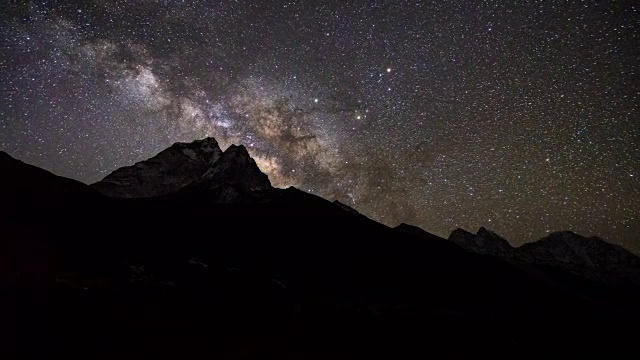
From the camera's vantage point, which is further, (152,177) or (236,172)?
(236,172)

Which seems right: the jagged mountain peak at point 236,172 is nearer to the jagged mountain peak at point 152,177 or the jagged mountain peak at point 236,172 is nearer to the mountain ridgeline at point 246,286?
the jagged mountain peak at point 152,177

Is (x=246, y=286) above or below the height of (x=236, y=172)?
below

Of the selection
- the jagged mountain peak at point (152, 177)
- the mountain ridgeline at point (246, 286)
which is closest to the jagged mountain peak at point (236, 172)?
the jagged mountain peak at point (152, 177)

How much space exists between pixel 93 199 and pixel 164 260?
144 ft

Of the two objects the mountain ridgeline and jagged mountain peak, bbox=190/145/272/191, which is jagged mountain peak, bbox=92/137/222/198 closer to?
jagged mountain peak, bbox=190/145/272/191

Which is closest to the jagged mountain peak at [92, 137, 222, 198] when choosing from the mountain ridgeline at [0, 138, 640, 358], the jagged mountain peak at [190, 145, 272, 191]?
the jagged mountain peak at [190, 145, 272, 191]

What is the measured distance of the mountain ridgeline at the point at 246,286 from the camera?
1747 centimetres

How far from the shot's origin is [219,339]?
17250 millimetres

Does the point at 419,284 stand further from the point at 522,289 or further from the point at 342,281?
the point at 522,289

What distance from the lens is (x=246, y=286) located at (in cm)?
3794

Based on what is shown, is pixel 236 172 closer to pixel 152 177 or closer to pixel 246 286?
pixel 152 177

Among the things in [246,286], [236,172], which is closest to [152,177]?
[236,172]

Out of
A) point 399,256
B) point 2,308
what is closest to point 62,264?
point 2,308

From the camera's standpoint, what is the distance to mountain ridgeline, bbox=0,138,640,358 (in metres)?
17.5
